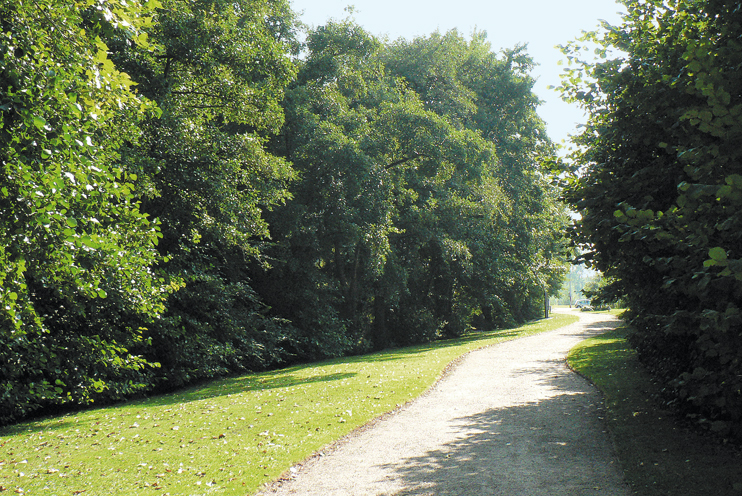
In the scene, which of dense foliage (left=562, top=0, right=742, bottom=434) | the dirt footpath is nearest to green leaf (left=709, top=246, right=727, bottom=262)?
dense foliage (left=562, top=0, right=742, bottom=434)

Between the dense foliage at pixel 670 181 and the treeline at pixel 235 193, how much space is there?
1466 millimetres

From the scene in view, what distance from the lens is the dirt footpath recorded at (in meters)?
6.35

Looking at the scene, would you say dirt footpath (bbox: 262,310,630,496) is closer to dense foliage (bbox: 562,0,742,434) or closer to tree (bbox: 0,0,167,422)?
dense foliage (bbox: 562,0,742,434)

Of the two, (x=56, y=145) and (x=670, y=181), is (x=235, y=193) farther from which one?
(x=670, y=181)

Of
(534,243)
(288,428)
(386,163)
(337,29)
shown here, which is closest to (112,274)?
(288,428)

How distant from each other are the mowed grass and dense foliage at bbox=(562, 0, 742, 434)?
513cm

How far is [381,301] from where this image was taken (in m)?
29.5

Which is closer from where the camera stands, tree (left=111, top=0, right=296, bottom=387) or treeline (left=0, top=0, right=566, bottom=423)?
treeline (left=0, top=0, right=566, bottom=423)

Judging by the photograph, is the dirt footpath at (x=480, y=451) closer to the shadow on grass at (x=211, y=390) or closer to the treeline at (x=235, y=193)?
the treeline at (x=235, y=193)

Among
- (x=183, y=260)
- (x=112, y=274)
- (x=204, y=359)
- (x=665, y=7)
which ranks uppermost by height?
(x=665, y=7)

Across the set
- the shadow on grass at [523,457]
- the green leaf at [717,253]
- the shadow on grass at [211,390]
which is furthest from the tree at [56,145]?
the green leaf at [717,253]

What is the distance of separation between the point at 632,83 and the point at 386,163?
1773 centimetres

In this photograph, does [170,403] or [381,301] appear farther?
[381,301]

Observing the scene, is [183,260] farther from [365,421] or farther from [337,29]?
[337,29]
